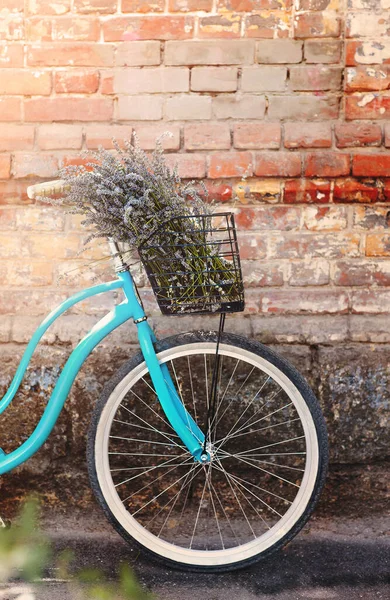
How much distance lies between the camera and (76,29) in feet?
8.03

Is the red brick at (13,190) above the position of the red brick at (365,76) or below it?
below

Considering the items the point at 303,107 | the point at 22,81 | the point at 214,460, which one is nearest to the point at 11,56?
the point at 22,81

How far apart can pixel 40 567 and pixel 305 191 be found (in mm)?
1676

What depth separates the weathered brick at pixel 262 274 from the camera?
253 centimetres

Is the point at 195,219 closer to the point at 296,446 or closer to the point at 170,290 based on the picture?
the point at 170,290

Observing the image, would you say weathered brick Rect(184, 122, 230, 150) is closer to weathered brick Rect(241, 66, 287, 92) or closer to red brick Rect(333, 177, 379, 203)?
weathered brick Rect(241, 66, 287, 92)

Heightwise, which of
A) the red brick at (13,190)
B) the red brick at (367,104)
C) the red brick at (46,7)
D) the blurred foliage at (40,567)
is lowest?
the blurred foliage at (40,567)

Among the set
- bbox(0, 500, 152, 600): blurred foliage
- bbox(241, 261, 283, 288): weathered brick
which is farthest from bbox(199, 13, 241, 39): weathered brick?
bbox(0, 500, 152, 600): blurred foliage

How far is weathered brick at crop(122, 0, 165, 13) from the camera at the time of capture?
2.44 metres

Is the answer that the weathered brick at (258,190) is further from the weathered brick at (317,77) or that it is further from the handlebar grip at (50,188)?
the handlebar grip at (50,188)

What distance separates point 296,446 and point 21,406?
3.57ft

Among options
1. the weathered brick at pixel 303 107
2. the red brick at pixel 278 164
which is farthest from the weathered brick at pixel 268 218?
the weathered brick at pixel 303 107

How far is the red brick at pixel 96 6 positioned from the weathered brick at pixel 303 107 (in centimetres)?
69

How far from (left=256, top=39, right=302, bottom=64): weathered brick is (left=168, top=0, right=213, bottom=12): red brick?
0.78 feet
